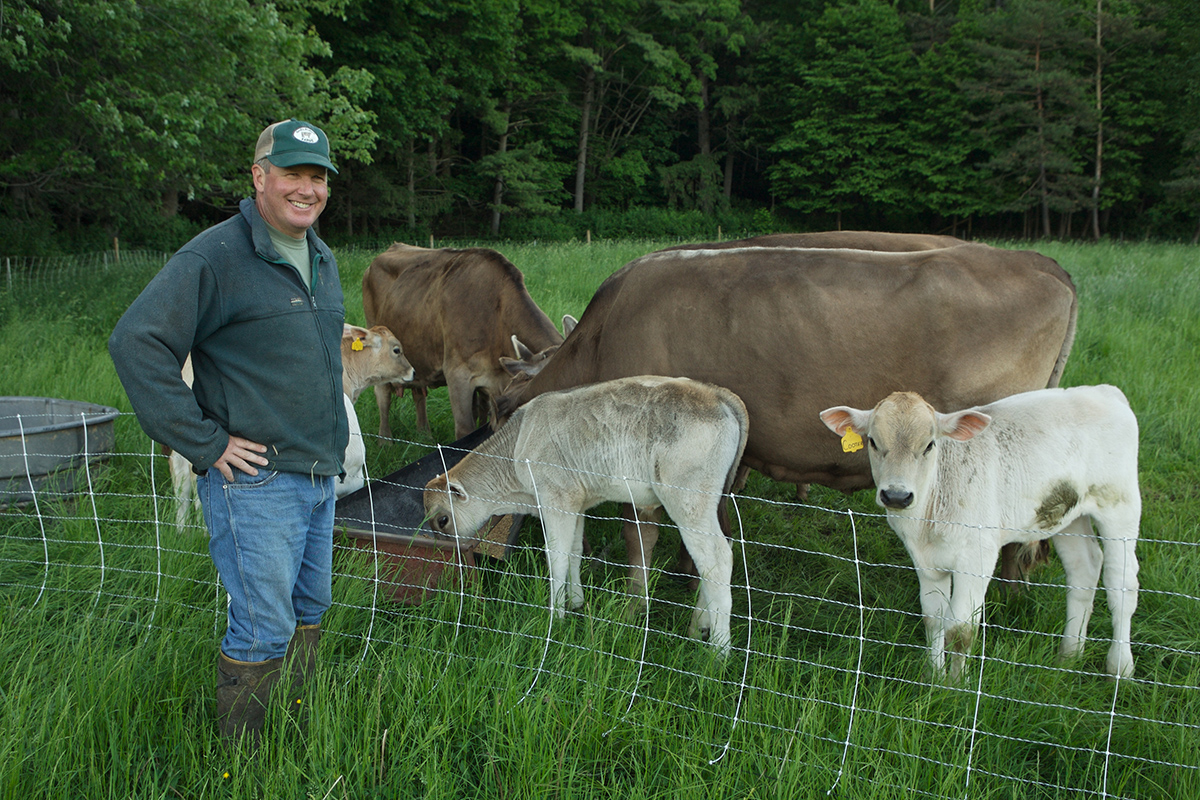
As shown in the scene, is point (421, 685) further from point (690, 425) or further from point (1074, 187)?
point (1074, 187)

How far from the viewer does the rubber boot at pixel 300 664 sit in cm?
296

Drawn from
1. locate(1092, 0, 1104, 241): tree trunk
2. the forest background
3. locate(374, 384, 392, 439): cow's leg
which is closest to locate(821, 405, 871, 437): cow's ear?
locate(374, 384, 392, 439): cow's leg

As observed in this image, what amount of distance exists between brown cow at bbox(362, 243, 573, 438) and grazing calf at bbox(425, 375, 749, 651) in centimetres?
265

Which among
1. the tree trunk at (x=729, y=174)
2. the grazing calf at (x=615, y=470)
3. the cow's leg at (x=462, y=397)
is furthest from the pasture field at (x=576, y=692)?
the tree trunk at (x=729, y=174)

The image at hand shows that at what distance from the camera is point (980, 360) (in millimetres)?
4352

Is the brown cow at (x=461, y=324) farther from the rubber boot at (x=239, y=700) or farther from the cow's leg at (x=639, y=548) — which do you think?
the rubber boot at (x=239, y=700)

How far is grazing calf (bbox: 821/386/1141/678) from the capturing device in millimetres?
3512

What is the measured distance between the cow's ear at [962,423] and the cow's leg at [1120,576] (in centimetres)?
76

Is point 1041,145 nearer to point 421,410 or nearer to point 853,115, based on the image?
point 853,115

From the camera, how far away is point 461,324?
761 cm

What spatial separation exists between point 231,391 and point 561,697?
5.59ft

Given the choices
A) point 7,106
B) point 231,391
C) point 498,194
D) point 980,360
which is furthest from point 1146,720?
point 498,194

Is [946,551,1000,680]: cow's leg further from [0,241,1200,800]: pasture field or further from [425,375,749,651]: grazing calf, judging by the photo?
[425,375,749,651]: grazing calf

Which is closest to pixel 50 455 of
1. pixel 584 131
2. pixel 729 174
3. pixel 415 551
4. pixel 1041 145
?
pixel 415 551
